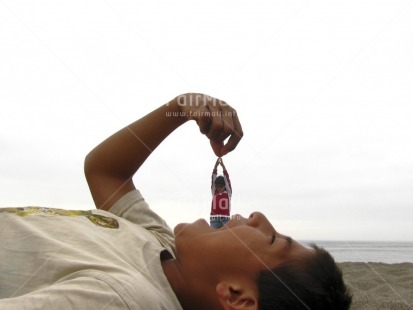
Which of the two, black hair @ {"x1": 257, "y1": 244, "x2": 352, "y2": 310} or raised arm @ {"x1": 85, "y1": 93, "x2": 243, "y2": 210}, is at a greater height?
raised arm @ {"x1": 85, "y1": 93, "x2": 243, "y2": 210}

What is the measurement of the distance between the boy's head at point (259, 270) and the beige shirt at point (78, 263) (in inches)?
4.0

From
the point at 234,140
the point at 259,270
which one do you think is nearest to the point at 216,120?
the point at 234,140

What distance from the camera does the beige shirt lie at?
2.72 ft

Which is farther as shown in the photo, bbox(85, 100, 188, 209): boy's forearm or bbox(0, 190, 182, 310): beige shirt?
bbox(85, 100, 188, 209): boy's forearm

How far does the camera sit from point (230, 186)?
5.81 feet

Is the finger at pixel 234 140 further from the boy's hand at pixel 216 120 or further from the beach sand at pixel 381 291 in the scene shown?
the beach sand at pixel 381 291

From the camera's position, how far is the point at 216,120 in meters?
1.26

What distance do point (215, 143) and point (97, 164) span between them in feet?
1.57

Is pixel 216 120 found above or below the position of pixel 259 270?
above

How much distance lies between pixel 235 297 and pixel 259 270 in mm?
87

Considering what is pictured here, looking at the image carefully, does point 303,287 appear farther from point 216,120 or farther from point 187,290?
point 216,120

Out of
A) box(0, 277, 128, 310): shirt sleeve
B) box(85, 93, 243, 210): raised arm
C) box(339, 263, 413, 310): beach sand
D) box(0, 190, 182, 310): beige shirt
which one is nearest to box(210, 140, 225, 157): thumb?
box(85, 93, 243, 210): raised arm

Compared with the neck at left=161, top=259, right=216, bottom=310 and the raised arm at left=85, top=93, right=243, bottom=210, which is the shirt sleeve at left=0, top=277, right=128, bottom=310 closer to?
the neck at left=161, top=259, right=216, bottom=310

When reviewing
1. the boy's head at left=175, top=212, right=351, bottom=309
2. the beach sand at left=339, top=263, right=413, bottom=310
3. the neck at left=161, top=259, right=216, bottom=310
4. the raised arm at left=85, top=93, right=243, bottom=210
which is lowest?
the beach sand at left=339, top=263, right=413, bottom=310
